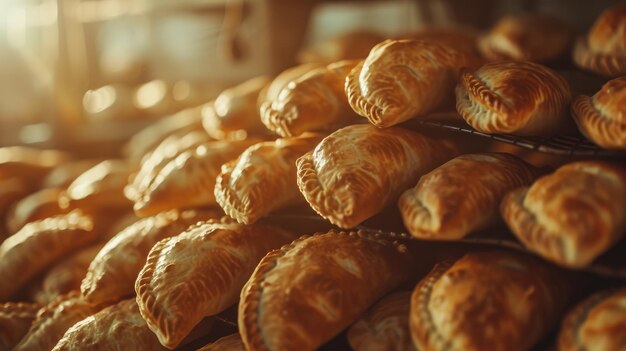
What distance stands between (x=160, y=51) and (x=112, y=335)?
3063mm

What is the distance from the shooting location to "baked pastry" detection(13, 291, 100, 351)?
5.14 ft

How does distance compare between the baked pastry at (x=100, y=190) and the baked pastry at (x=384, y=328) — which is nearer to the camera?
the baked pastry at (x=384, y=328)

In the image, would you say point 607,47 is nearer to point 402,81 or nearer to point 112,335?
point 402,81

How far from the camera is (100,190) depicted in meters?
2.18

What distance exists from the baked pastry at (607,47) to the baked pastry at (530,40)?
433mm

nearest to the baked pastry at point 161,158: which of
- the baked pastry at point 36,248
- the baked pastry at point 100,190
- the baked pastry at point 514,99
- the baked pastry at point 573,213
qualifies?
the baked pastry at point 100,190

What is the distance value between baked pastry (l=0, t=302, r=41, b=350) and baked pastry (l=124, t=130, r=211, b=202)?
1.45 ft

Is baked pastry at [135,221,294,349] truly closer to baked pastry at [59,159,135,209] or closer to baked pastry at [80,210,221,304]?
baked pastry at [80,210,221,304]

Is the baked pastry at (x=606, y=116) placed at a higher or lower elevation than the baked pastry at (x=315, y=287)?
higher

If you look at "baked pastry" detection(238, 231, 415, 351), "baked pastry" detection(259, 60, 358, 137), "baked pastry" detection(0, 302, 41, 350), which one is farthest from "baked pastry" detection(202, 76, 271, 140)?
"baked pastry" detection(0, 302, 41, 350)

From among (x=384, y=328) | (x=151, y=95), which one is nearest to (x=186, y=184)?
(x=384, y=328)

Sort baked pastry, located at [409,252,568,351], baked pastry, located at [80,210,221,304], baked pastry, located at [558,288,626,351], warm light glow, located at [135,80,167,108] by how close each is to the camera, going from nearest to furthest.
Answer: baked pastry, located at [558,288,626,351] → baked pastry, located at [409,252,568,351] → baked pastry, located at [80,210,221,304] → warm light glow, located at [135,80,167,108]

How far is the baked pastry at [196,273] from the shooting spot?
4.17 ft

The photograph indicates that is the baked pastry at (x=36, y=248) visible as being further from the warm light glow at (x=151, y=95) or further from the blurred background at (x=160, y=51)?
the warm light glow at (x=151, y=95)
